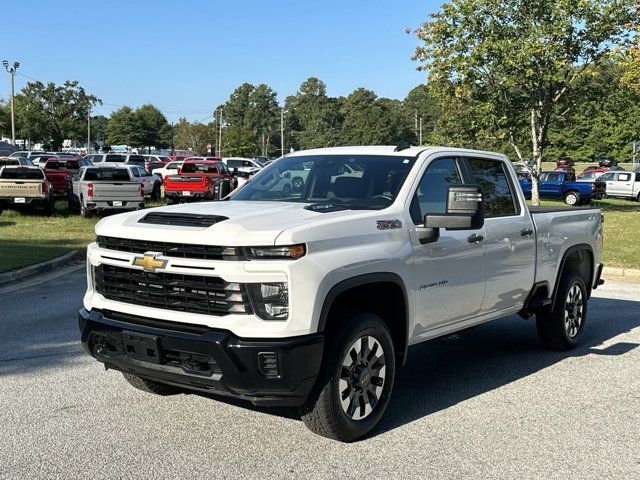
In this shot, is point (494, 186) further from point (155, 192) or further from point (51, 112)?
point (51, 112)

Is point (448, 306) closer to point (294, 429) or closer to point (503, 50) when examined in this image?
point (294, 429)

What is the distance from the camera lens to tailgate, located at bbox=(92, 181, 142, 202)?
70.4 feet

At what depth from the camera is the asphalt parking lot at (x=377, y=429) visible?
13.7 ft

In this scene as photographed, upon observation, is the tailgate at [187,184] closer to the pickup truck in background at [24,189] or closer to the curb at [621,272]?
the pickup truck in background at [24,189]

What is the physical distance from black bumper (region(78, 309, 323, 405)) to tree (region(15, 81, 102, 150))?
Result: 87.8 metres

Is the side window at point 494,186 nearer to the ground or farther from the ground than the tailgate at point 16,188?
farther from the ground

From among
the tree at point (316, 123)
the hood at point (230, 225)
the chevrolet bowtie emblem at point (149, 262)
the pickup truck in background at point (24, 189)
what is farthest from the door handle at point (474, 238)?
the tree at point (316, 123)

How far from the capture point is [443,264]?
17.2 feet

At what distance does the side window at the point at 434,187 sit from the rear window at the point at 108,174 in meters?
18.4

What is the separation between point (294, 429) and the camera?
15.8 ft

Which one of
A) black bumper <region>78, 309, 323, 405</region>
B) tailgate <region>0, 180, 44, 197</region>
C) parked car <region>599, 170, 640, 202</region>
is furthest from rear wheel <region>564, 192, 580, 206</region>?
black bumper <region>78, 309, 323, 405</region>

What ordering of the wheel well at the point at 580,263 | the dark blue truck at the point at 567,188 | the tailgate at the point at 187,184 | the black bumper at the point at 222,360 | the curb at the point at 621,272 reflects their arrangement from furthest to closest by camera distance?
1. the dark blue truck at the point at 567,188
2. the tailgate at the point at 187,184
3. the curb at the point at 621,272
4. the wheel well at the point at 580,263
5. the black bumper at the point at 222,360

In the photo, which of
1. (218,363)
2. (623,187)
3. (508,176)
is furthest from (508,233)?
(623,187)

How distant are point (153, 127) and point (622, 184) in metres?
91.9
